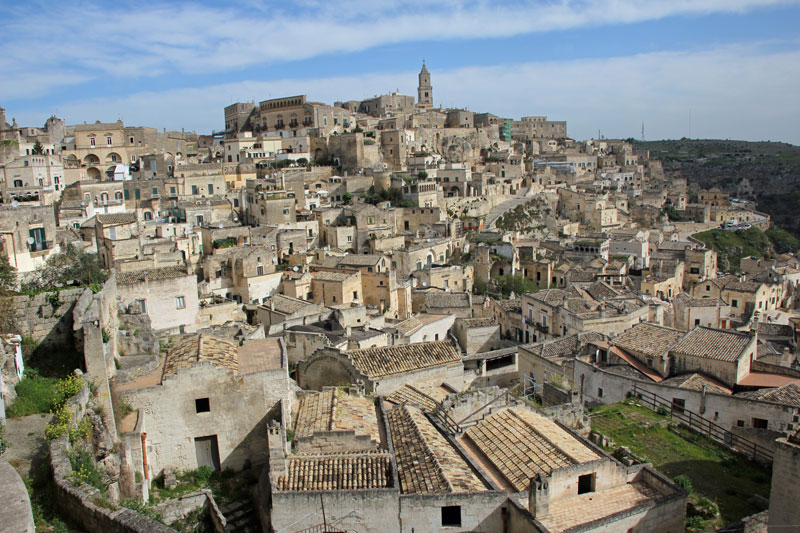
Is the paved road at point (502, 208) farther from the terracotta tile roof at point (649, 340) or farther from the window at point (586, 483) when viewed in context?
the window at point (586, 483)

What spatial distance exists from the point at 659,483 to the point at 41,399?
1144cm

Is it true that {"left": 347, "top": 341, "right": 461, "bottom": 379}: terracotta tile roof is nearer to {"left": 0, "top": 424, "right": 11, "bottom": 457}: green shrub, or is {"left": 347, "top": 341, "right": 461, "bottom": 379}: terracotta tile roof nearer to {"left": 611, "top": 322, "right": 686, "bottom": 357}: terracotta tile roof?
{"left": 611, "top": 322, "right": 686, "bottom": 357}: terracotta tile roof

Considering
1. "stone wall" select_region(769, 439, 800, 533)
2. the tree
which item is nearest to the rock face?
"stone wall" select_region(769, 439, 800, 533)

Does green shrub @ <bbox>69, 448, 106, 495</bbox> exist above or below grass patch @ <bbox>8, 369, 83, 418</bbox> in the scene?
below

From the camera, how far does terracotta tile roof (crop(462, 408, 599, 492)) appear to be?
11719 mm

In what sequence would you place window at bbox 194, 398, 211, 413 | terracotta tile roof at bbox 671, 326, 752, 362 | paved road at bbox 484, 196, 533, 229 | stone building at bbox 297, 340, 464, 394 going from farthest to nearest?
paved road at bbox 484, 196, 533, 229 → terracotta tile roof at bbox 671, 326, 752, 362 → stone building at bbox 297, 340, 464, 394 → window at bbox 194, 398, 211, 413

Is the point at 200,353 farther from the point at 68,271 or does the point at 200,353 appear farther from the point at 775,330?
the point at 775,330

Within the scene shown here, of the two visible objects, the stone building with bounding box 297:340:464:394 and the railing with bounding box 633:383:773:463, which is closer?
the railing with bounding box 633:383:773:463

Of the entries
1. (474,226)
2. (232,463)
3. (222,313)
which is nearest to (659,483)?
(232,463)

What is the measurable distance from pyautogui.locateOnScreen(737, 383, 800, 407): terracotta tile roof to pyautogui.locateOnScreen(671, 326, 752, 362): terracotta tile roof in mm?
1732

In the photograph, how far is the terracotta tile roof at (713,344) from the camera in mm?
19234

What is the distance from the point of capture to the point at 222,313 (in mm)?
27328

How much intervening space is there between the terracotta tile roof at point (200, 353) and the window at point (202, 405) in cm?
80

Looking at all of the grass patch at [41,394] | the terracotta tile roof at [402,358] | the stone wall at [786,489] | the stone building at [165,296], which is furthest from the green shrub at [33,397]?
the stone wall at [786,489]
